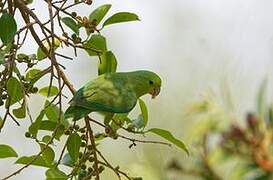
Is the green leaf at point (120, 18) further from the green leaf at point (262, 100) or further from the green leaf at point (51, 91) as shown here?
the green leaf at point (262, 100)

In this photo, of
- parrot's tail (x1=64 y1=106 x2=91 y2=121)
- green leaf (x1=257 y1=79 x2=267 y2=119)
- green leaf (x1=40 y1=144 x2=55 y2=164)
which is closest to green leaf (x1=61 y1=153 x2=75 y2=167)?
Answer: green leaf (x1=40 y1=144 x2=55 y2=164)

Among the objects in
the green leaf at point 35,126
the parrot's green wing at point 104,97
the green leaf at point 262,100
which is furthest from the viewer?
the green leaf at point 262,100

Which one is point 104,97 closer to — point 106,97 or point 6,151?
point 106,97

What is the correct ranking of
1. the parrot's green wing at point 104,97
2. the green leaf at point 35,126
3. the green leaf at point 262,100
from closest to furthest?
the parrot's green wing at point 104,97
the green leaf at point 35,126
the green leaf at point 262,100

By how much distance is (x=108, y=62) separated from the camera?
0.82 metres

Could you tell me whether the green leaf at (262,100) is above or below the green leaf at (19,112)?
below

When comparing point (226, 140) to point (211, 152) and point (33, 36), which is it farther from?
point (33, 36)

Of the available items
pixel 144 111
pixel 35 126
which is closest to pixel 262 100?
pixel 144 111

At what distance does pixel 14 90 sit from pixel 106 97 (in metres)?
0.14

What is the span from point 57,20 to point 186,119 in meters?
1.16

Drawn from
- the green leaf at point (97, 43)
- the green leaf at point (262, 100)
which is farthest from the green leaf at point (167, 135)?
the green leaf at point (262, 100)

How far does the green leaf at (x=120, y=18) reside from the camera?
0.89 meters

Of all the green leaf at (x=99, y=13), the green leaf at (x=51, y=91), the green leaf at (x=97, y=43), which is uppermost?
the green leaf at (x=99, y=13)

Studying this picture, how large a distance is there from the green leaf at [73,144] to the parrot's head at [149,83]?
0.30 feet
